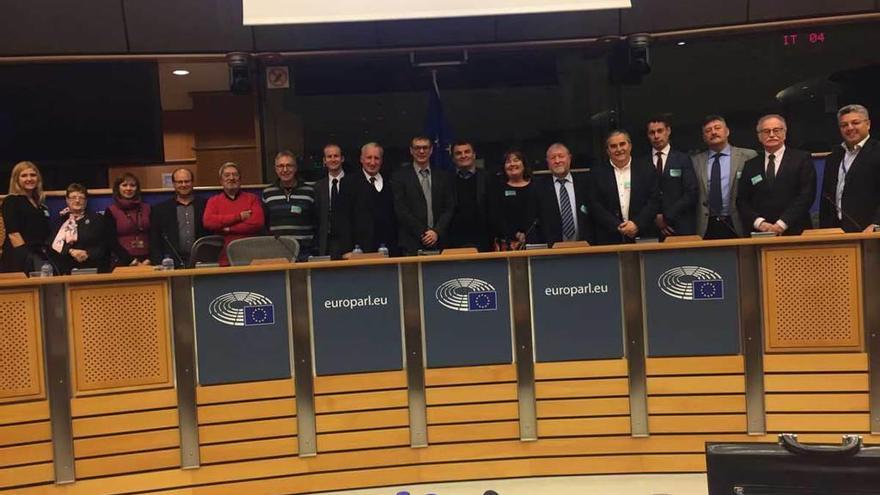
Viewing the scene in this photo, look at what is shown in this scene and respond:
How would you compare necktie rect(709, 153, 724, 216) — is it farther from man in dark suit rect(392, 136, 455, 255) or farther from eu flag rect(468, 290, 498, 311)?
eu flag rect(468, 290, 498, 311)

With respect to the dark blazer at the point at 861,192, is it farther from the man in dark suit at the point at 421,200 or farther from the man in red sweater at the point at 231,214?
the man in red sweater at the point at 231,214

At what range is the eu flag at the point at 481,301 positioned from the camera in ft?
12.0

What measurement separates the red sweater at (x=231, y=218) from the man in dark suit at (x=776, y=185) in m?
3.02

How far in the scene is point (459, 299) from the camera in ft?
12.0

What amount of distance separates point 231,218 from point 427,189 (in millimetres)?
1284

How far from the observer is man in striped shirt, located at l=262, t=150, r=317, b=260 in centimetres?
483

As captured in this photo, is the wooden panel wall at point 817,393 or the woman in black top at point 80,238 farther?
the woman in black top at point 80,238

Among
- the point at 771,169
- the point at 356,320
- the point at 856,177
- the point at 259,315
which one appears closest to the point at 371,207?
the point at 356,320

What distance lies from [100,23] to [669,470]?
233 inches

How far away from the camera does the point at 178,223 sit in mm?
4891

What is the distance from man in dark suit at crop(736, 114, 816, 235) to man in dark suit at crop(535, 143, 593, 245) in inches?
36.4

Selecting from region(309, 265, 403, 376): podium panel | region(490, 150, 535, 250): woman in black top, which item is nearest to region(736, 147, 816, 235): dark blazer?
region(490, 150, 535, 250): woman in black top

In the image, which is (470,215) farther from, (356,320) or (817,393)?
(817,393)

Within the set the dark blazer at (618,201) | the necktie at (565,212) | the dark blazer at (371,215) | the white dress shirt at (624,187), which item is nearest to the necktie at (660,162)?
the dark blazer at (618,201)
